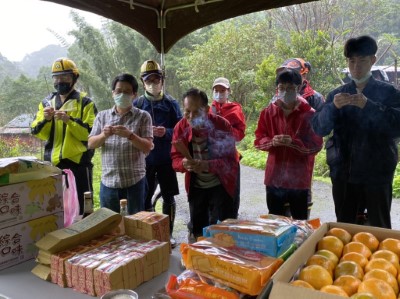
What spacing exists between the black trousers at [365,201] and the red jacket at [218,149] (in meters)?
0.81

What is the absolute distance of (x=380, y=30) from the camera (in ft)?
35.9

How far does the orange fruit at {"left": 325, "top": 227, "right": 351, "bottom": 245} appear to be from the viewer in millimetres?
1360

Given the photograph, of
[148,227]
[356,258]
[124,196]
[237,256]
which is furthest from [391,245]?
[124,196]

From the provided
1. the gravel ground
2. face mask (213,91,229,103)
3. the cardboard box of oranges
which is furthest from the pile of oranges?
the gravel ground

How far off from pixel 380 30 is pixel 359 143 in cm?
1032

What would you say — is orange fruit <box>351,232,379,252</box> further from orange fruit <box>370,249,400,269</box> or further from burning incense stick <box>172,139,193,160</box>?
burning incense stick <box>172,139,193,160</box>

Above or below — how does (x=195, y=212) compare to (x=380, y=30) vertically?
below

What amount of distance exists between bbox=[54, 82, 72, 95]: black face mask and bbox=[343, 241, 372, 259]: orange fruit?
2.83m

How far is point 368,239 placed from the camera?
1.33 m

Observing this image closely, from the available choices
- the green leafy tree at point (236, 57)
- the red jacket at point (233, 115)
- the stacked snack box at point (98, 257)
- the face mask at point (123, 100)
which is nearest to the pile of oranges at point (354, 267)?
the stacked snack box at point (98, 257)

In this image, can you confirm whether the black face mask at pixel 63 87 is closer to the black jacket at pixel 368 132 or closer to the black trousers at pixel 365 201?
the black jacket at pixel 368 132

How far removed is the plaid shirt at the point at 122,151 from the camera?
2760 millimetres

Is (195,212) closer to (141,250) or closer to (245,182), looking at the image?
(141,250)

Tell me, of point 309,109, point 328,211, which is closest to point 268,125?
point 309,109
